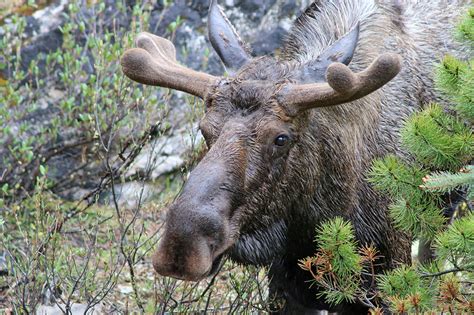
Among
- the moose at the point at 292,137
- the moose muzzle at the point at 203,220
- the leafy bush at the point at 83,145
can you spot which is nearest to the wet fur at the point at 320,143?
the moose at the point at 292,137

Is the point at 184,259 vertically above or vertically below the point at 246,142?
below

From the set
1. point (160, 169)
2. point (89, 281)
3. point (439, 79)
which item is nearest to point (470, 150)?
point (439, 79)

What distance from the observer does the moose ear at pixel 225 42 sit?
15.8 feet

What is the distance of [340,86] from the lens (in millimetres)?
4109

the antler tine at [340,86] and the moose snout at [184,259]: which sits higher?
the antler tine at [340,86]

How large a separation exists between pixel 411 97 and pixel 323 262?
5.24 ft

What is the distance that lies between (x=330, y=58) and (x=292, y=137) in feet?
1.61

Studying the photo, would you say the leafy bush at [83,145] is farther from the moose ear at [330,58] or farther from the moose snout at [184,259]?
the moose snout at [184,259]

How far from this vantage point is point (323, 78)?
15.1 feet

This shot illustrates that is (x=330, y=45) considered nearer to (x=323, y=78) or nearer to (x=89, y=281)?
(x=323, y=78)

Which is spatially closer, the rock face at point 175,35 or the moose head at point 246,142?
the moose head at point 246,142

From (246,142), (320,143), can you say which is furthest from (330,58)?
(246,142)

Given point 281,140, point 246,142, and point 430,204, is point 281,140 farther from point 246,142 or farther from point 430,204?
point 430,204

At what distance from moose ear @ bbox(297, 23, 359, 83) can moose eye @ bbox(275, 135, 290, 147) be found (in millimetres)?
337
